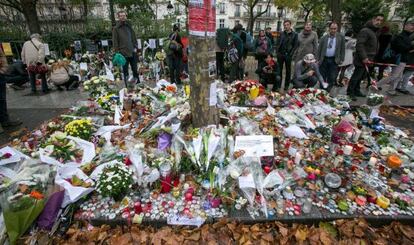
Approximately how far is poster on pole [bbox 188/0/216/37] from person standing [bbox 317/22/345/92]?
4.13 meters

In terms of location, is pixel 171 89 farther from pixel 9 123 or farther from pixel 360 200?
pixel 360 200

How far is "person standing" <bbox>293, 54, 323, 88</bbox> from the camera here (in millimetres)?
5641

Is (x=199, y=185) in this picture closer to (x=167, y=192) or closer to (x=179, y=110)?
(x=167, y=192)

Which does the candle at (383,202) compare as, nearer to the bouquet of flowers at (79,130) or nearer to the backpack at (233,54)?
the bouquet of flowers at (79,130)

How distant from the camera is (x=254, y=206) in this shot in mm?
2484

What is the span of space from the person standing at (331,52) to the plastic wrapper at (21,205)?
6262 mm

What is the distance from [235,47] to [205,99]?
4367 millimetres

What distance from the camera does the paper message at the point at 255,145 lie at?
9.88 ft

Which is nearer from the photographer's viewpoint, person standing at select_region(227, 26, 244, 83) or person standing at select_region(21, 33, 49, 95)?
person standing at select_region(21, 33, 49, 95)

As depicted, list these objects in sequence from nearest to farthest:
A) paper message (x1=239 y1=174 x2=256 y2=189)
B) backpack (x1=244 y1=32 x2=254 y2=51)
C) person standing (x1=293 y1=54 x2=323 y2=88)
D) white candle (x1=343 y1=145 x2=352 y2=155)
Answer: paper message (x1=239 y1=174 x2=256 y2=189) → white candle (x1=343 y1=145 x2=352 y2=155) → person standing (x1=293 y1=54 x2=323 y2=88) → backpack (x1=244 y1=32 x2=254 y2=51)

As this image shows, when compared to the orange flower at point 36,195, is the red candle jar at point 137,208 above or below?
below

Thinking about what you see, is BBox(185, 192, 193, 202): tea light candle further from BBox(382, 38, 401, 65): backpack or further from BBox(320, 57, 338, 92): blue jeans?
BBox(382, 38, 401, 65): backpack

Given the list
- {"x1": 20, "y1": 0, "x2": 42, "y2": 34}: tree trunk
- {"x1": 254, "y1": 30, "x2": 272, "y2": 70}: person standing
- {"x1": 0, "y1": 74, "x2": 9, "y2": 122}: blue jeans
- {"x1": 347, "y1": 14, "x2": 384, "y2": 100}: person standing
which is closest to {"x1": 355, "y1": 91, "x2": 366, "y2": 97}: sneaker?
{"x1": 347, "y1": 14, "x2": 384, "y2": 100}: person standing

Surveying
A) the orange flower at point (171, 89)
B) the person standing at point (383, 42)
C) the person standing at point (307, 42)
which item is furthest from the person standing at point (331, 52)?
the orange flower at point (171, 89)
